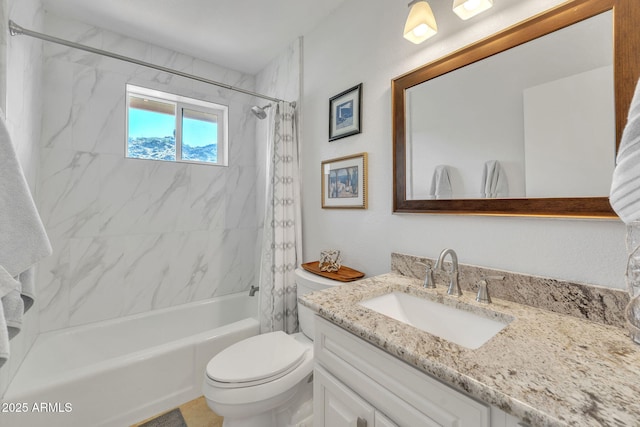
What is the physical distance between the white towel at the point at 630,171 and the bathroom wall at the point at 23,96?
2.02 m

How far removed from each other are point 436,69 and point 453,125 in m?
0.28

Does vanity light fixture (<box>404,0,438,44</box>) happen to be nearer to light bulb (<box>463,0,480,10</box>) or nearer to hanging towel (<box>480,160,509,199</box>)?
light bulb (<box>463,0,480,10</box>)

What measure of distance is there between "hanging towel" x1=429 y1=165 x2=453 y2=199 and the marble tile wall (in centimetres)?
31

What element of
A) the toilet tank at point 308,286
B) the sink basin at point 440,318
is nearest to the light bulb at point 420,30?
the sink basin at point 440,318

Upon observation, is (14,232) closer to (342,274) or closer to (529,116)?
(342,274)

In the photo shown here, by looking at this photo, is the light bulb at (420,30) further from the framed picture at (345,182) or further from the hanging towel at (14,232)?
the hanging towel at (14,232)

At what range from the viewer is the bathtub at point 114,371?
49.1 inches

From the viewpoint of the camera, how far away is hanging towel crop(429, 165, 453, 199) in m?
1.17

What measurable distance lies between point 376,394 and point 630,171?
0.82m

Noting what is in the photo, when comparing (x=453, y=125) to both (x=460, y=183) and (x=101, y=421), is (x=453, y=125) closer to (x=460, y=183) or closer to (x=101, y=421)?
(x=460, y=183)

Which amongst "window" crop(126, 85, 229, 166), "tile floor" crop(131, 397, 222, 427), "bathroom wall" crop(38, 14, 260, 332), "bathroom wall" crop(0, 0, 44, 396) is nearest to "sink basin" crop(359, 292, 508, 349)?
"tile floor" crop(131, 397, 222, 427)

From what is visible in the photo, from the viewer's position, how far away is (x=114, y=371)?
1.40 metres

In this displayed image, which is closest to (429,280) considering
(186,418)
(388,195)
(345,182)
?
(388,195)

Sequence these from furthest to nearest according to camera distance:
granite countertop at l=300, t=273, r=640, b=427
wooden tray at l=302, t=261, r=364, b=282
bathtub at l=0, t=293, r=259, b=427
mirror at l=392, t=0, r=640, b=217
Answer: wooden tray at l=302, t=261, r=364, b=282, bathtub at l=0, t=293, r=259, b=427, mirror at l=392, t=0, r=640, b=217, granite countertop at l=300, t=273, r=640, b=427
